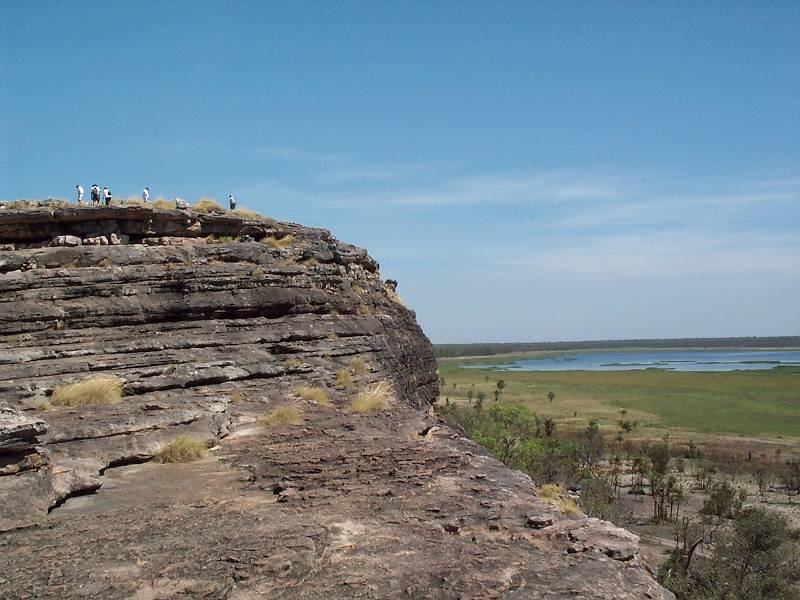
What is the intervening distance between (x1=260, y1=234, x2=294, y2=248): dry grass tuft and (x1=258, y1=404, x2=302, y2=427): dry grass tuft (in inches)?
319

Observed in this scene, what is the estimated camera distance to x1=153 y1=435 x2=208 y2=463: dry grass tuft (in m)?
10.9

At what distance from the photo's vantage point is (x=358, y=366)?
16.9m

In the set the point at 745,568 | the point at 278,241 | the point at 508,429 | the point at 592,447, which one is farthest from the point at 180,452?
the point at 592,447

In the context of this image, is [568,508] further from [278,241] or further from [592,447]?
[592,447]

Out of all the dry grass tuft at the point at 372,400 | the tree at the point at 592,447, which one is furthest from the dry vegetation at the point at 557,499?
the tree at the point at 592,447

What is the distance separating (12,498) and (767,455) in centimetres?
7123

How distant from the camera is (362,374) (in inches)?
662

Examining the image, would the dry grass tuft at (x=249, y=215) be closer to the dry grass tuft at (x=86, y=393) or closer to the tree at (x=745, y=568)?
the dry grass tuft at (x=86, y=393)

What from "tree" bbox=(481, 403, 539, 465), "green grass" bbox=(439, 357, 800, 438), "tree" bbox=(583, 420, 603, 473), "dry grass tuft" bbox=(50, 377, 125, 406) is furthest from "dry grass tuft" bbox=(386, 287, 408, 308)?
"green grass" bbox=(439, 357, 800, 438)

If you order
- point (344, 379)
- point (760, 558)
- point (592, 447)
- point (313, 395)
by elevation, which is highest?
point (344, 379)

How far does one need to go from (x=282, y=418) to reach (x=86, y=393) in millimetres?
3916

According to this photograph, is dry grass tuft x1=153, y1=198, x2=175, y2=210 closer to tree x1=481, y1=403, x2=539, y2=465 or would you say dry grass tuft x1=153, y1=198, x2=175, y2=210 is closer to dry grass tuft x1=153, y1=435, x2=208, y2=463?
dry grass tuft x1=153, y1=435, x2=208, y2=463

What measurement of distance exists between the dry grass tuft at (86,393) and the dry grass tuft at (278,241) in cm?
823

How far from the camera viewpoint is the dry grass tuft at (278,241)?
20.3 meters
